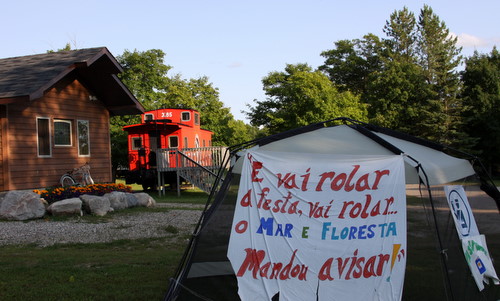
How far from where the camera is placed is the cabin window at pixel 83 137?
15.8 meters

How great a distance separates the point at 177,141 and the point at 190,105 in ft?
70.6

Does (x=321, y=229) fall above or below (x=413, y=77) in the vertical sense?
below

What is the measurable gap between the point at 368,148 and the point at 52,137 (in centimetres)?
1206

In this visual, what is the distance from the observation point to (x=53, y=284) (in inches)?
227

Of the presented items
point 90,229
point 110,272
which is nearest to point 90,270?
point 110,272

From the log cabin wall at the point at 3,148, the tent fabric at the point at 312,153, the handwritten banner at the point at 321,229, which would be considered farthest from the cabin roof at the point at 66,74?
the handwritten banner at the point at 321,229

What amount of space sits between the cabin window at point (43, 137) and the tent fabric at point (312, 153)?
10.7 meters

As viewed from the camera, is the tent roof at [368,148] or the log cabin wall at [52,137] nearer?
the tent roof at [368,148]

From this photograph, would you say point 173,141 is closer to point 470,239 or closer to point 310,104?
point 310,104

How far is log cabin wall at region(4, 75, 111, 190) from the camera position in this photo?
1352 cm

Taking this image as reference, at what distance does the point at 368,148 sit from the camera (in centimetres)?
510

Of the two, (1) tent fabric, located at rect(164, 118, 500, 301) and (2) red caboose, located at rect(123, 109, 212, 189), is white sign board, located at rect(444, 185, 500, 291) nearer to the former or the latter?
(1) tent fabric, located at rect(164, 118, 500, 301)

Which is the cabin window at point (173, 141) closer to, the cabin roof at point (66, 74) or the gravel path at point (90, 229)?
the cabin roof at point (66, 74)

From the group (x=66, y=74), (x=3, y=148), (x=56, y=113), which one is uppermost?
(x=66, y=74)
